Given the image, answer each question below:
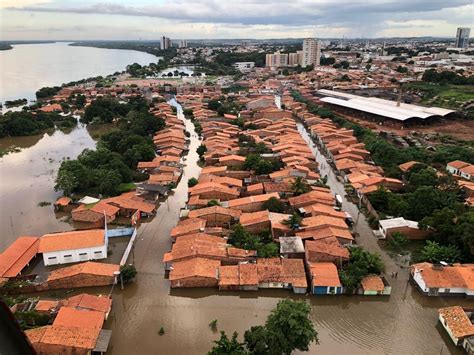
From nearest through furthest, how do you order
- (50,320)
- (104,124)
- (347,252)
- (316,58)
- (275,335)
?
(275,335)
(50,320)
(347,252)
(104,124)
(316,58)

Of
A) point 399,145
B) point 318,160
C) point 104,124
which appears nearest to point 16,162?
point 104,124

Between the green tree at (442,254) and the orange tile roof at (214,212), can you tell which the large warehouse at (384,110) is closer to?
the green tree at (442,254)

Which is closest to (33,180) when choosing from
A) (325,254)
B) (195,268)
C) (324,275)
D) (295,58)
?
(195,268)

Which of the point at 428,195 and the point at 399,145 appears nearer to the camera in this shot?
A: the point at 428,195

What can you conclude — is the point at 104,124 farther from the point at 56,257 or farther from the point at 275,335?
the point at 275,335

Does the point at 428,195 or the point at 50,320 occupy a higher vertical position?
the point at 428,195

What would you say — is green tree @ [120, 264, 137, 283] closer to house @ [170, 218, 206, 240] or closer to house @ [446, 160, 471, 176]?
house @ [170, 218, 206, 240]

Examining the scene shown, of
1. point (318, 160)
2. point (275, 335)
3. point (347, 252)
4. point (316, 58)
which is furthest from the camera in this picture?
point (316, 58)
